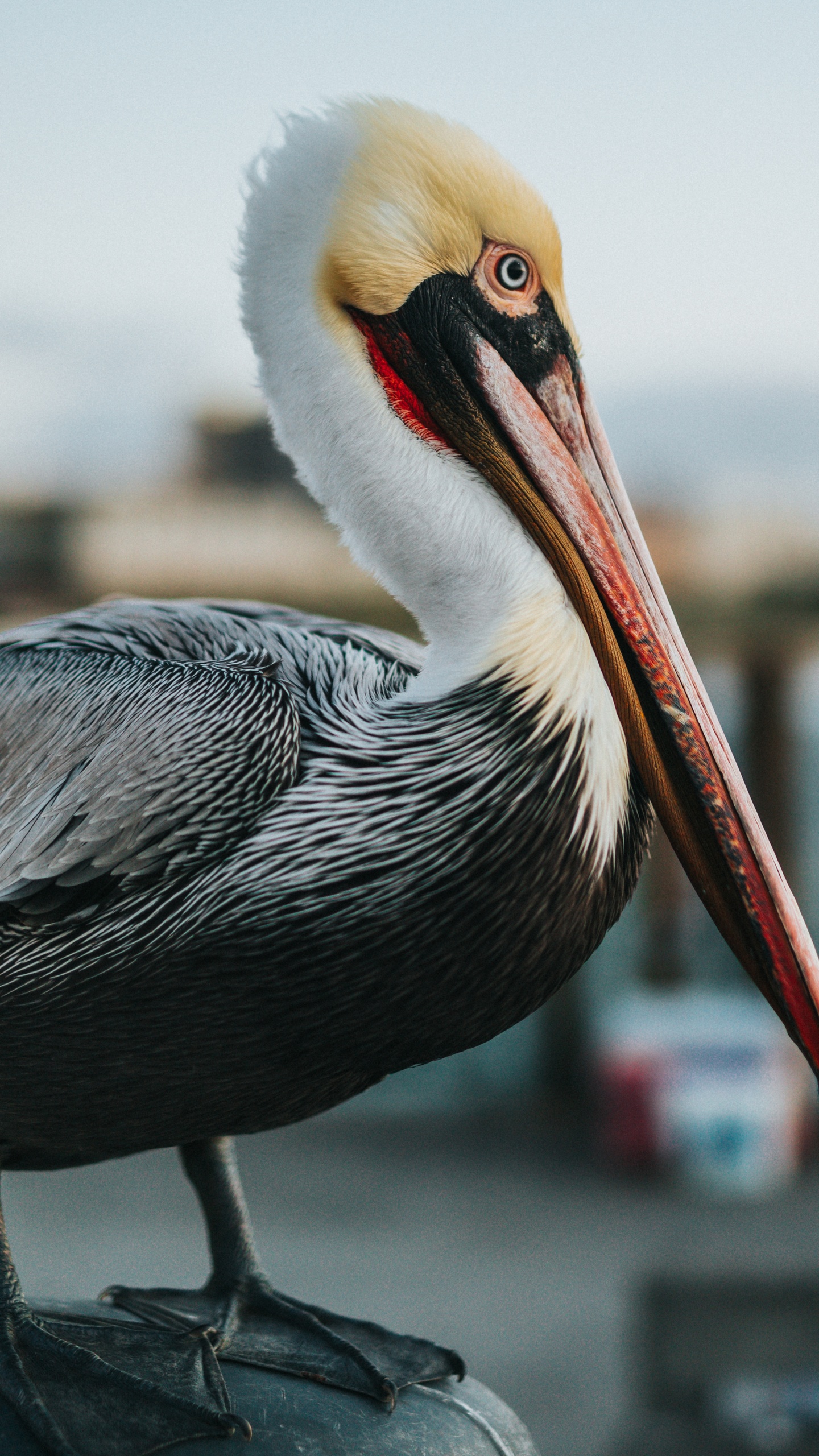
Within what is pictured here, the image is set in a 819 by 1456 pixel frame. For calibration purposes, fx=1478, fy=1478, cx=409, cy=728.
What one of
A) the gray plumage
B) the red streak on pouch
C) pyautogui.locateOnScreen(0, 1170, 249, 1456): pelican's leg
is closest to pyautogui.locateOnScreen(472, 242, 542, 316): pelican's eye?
the red streak on pouch

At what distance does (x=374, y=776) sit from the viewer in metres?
1.40

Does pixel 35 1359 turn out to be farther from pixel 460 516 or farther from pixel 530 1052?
pixel 530 1052

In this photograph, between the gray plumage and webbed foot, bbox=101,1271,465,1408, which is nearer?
the gray plumage

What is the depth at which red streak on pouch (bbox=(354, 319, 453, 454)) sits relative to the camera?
146 cm

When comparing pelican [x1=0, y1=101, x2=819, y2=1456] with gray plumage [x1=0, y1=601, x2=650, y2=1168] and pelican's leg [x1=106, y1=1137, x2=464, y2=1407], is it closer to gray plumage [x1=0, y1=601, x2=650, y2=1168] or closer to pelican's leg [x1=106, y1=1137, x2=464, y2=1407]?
gray plumage [x1=0, y1=601, x2=650, y2=1168]

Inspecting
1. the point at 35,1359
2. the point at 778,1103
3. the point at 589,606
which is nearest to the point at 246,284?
the point at 589,606

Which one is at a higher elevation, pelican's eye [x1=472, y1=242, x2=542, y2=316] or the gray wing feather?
pelican's eye [x1=472, y1=242, x2=542, y2=316]

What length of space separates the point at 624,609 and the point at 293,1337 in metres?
0.94

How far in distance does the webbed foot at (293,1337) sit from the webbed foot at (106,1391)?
3.7 inches

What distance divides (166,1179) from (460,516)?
8.42 m

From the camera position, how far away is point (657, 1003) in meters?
A: 8.68

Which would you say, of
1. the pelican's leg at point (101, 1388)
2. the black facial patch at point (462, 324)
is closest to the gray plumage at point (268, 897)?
the pelican's leg at point (101, 1388)

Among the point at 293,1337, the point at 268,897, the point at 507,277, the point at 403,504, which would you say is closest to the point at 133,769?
the point at 268,897

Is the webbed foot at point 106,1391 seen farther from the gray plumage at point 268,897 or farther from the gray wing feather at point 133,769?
the gray wing feather at point 133,769
